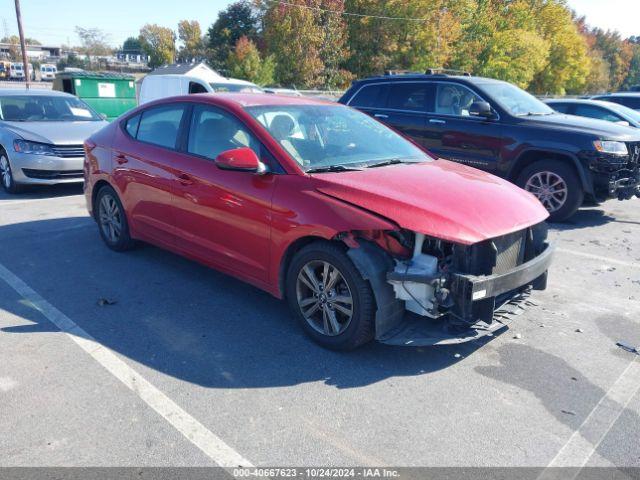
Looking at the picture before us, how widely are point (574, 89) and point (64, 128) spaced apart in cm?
5437

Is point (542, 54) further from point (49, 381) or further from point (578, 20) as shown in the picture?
point (578, 20)

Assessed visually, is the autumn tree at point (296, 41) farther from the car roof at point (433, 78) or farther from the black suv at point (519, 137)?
the black suv at point (519, 137)

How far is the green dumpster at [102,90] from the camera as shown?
17.4 metres

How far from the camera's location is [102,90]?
18.1 meters

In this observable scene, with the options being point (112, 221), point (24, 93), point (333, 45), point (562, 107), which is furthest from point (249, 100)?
point (333, 45)

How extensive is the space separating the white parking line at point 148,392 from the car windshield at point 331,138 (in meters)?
1.87

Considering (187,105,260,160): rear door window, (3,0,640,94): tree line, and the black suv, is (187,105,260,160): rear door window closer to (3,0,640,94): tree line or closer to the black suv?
the black suv

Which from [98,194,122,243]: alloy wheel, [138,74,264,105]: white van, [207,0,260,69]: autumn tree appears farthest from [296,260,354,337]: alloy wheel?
[207,0,260,69]: autumn tree

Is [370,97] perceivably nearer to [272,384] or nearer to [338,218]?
[338,218]

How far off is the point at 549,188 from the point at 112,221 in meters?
5.81

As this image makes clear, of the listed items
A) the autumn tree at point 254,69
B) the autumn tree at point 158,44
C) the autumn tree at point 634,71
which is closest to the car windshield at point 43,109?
the autumn tree at point 254,69

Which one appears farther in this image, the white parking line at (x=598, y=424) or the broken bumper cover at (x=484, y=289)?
the broken bumper cover at (x=484, y=289)

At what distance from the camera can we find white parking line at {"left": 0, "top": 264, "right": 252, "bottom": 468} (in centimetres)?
273

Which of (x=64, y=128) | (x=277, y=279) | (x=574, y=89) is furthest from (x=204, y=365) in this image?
(x=574, y=89)
